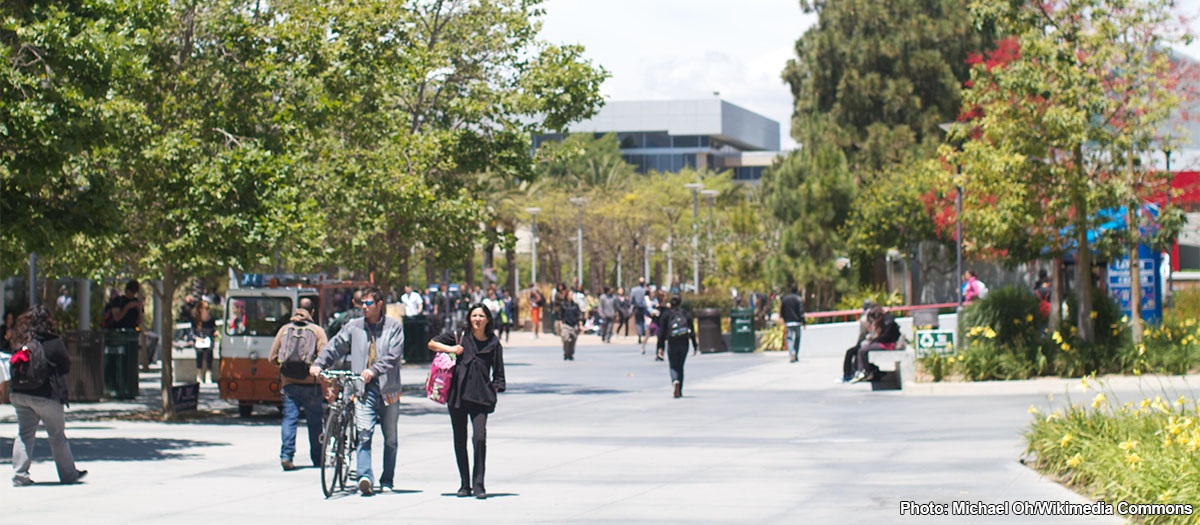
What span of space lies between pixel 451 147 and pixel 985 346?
9.29 m

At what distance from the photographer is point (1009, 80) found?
22750mm

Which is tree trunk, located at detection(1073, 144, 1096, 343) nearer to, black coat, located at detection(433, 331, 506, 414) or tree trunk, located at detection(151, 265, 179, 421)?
tree trunk, located at detection(151, 265, 179, 421)

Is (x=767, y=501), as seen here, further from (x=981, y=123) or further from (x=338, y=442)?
(x=981, y=123)

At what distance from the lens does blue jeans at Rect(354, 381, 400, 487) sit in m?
11.3

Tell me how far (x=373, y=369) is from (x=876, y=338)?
14.2 m

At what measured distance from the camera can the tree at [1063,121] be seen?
22797 millimetres

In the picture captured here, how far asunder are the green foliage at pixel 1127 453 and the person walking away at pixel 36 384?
7.88 meters

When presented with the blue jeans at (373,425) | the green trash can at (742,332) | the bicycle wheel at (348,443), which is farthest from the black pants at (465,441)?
the green trash can at (742,332)

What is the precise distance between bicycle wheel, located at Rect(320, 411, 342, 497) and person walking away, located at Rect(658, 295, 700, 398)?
10942 millimetres

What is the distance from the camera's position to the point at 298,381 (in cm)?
1330

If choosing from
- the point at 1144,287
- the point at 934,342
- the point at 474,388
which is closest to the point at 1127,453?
the point at 474,388

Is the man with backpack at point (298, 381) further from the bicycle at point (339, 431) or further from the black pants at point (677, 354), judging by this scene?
the black pants at point (677, 354)

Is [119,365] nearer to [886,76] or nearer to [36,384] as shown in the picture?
[36,384]

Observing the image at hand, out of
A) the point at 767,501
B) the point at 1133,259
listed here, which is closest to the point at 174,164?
the point at 767,501
